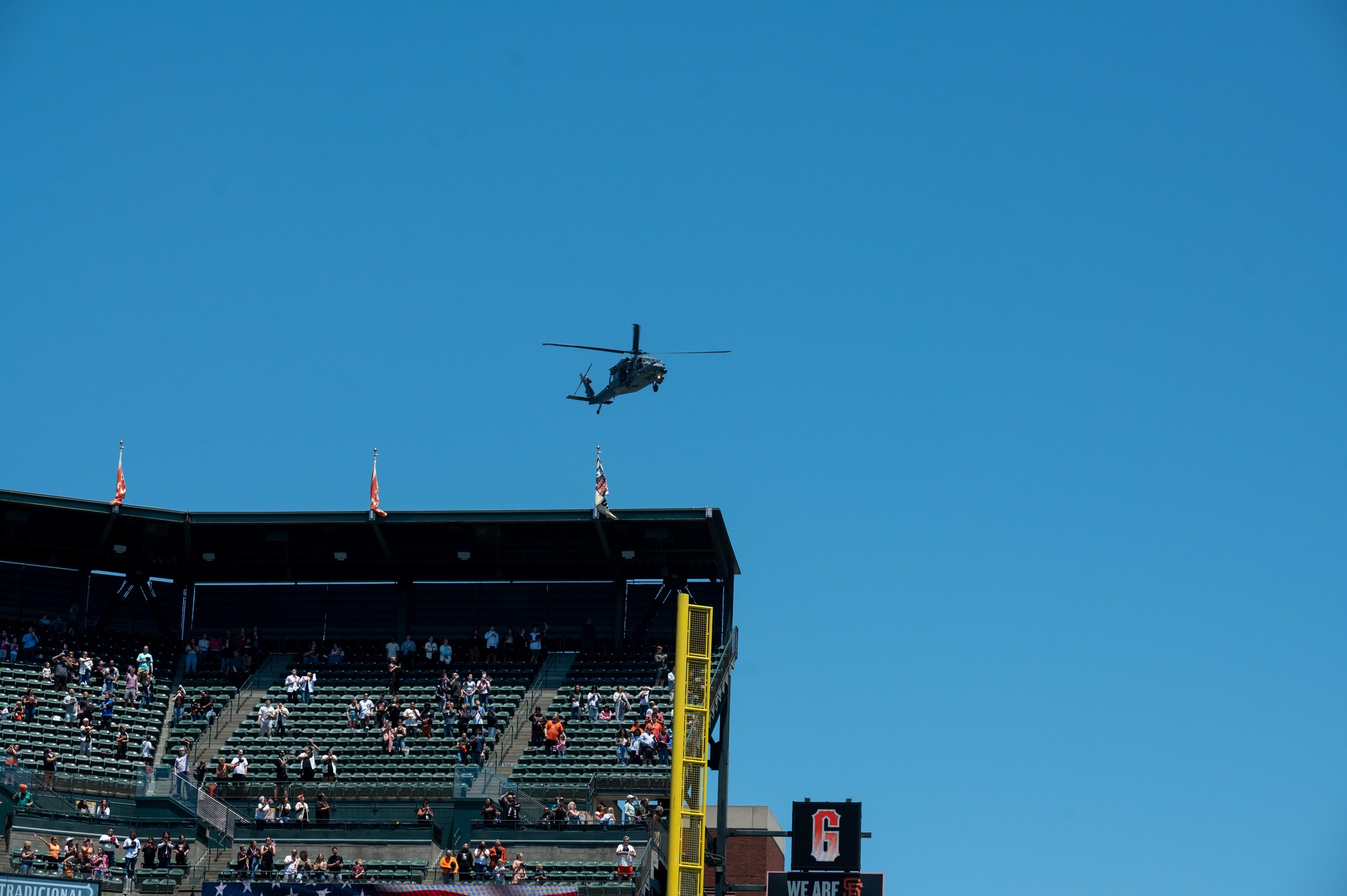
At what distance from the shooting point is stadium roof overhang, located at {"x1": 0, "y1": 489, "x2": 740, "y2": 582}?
63438 millimetres

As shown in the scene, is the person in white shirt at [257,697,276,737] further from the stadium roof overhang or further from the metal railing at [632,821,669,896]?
the metal railing at [632,821,669,896]

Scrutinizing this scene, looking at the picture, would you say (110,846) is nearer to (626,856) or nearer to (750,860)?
(626,856)

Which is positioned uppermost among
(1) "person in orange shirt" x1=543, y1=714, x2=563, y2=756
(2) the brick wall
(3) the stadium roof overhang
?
(3) the stadium roof overhang

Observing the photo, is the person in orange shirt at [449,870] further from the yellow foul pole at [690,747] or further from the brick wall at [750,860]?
the brick wall at [750,860]

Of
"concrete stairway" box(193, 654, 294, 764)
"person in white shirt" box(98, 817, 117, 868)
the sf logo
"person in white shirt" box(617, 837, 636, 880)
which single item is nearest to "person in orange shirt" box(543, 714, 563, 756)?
"person in white shirt" box(617, 837, 636, 880)

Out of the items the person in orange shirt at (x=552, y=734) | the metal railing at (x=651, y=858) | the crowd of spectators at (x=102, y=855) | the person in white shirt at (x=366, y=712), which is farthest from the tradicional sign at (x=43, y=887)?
the person in orange shirt at (x=552, y=734)

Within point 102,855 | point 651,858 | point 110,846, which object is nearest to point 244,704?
point 110,846

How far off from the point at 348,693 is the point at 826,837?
856 inches

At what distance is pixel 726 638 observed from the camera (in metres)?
62.3

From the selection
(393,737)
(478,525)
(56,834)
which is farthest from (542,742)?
(56,834)

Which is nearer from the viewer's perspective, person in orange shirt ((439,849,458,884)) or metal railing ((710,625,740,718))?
person in orange shirt ((439,849,458,884))

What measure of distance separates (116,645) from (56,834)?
15064 mm

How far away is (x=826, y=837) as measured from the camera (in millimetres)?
44875

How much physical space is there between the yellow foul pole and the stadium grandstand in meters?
Result: 2.51
